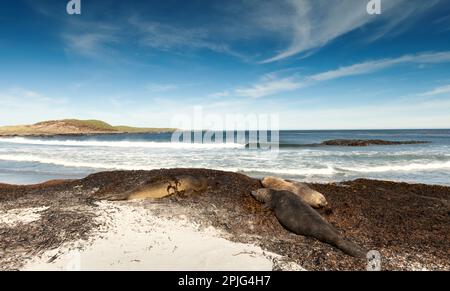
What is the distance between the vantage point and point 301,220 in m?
6.45

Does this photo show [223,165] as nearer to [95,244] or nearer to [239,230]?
[239,230]

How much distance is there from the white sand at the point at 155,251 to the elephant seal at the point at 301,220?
130 cm

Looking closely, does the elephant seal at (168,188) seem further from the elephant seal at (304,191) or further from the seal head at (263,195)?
the elephant seal at (304,191)

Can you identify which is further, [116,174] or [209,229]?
[116,174]

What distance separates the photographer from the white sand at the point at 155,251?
4.50m

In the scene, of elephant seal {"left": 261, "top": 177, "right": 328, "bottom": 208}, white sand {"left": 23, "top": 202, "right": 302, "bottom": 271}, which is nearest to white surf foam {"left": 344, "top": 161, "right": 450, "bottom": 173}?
elephant seal {"left": 261, "top": 177, "right": 328, "bottom": 208}

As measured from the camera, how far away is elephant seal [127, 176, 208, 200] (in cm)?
856

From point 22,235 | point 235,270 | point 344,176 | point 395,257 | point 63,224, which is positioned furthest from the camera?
point 344,176

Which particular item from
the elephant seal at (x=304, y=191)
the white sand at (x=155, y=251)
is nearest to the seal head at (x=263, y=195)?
the elephant seal at (x=304, y=191)

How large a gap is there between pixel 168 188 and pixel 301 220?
4093 mm

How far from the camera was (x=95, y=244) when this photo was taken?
5.21 meters

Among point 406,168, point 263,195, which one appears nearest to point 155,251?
point 263,195

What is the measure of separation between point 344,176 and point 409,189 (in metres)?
4.14
